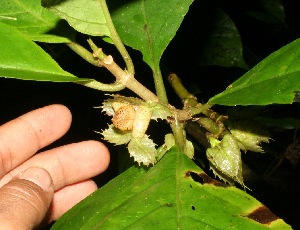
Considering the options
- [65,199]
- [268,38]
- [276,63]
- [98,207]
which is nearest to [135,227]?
[98,207]

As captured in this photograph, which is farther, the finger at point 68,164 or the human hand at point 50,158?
the finger at point 68,164

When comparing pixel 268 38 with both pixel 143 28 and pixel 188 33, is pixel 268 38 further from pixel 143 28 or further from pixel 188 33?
pixel 143 28

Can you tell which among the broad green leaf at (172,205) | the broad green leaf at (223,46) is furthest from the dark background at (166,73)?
the broad green leaf at (172,205)

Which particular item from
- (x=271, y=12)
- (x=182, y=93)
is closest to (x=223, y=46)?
(x=182, y=93)

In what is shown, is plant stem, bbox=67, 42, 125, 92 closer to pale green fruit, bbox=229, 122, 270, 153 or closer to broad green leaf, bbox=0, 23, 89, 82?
broad green leaf, bbox=0, 23, 89, 82

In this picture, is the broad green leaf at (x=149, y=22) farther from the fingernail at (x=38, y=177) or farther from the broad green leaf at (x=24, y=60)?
the fingernail at (x=38, y=177)

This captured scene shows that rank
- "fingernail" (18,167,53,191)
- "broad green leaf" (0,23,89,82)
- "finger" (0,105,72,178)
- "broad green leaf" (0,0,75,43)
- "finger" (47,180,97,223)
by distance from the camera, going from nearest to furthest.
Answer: "broad green leaf" (0,23,89,82) → "broad green leaf" (0,0,75,43) → "fingernail" (18,167,53,191) → "finger" (0,105,72,178) → "finger" (47,180,97,223)

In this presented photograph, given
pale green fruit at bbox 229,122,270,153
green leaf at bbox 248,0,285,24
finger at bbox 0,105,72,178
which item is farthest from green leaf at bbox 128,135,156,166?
green leaf at bbox 248,0,285,24

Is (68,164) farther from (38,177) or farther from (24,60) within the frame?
(24,60)
